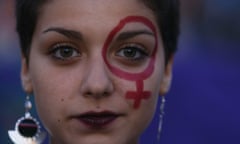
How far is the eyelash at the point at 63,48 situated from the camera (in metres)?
1.73

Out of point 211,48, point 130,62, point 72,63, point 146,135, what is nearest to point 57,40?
point 72,63

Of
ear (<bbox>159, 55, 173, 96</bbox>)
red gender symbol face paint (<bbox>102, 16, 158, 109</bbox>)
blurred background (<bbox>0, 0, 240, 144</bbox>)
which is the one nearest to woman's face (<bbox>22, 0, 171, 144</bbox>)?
red gender symbol face paint (<bbox>102, 16, 158, 109</bbox>)

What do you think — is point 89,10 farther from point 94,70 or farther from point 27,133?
point 27,133

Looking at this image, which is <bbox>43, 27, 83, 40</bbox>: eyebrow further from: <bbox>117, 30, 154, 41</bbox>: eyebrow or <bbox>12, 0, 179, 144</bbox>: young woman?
<bbox>117, 30, 154, 41</bbox>: eyebrow

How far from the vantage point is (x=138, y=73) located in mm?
1782

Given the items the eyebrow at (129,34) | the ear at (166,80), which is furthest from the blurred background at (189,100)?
the eyebrow at (129,34)

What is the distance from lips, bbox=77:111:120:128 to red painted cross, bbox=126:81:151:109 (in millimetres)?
87

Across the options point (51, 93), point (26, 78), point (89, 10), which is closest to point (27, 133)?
point (26, 78)

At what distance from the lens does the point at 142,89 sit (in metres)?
1.78

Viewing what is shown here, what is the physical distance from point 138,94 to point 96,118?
0.17 meters

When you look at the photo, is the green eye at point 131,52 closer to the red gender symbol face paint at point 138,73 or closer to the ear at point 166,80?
the red gender symbol face paint at point 138,73

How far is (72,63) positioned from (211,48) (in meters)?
1.76

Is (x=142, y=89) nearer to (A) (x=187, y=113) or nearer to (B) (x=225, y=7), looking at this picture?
A: (A) (x=187, y=113)

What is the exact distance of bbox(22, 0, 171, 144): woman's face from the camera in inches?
66.2
